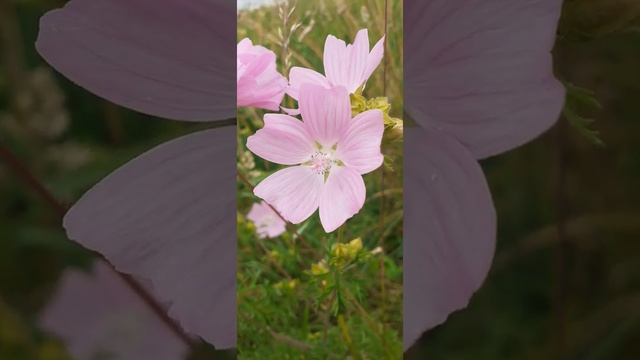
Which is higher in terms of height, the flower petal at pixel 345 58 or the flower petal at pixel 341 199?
the flower petal at pixel 345 58

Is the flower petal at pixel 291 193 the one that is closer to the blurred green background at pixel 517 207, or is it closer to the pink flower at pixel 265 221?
the pink flower at pixel 265 221

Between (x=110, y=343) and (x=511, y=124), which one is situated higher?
(x=511, y=124)

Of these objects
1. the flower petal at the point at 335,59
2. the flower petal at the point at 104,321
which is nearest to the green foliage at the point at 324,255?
the flower petal at the point at 335,59

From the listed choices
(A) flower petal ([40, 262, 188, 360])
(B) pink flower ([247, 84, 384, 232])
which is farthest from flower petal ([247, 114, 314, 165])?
(A) flower petal ([40, 262, 188, 360])

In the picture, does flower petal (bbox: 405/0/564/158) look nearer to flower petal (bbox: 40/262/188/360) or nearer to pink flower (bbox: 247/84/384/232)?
pink flower (bbox: 247/84/384/232)

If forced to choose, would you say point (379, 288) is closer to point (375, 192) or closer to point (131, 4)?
point (375, 192)

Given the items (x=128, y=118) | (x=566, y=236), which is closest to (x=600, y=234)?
(x=566, y=236)
